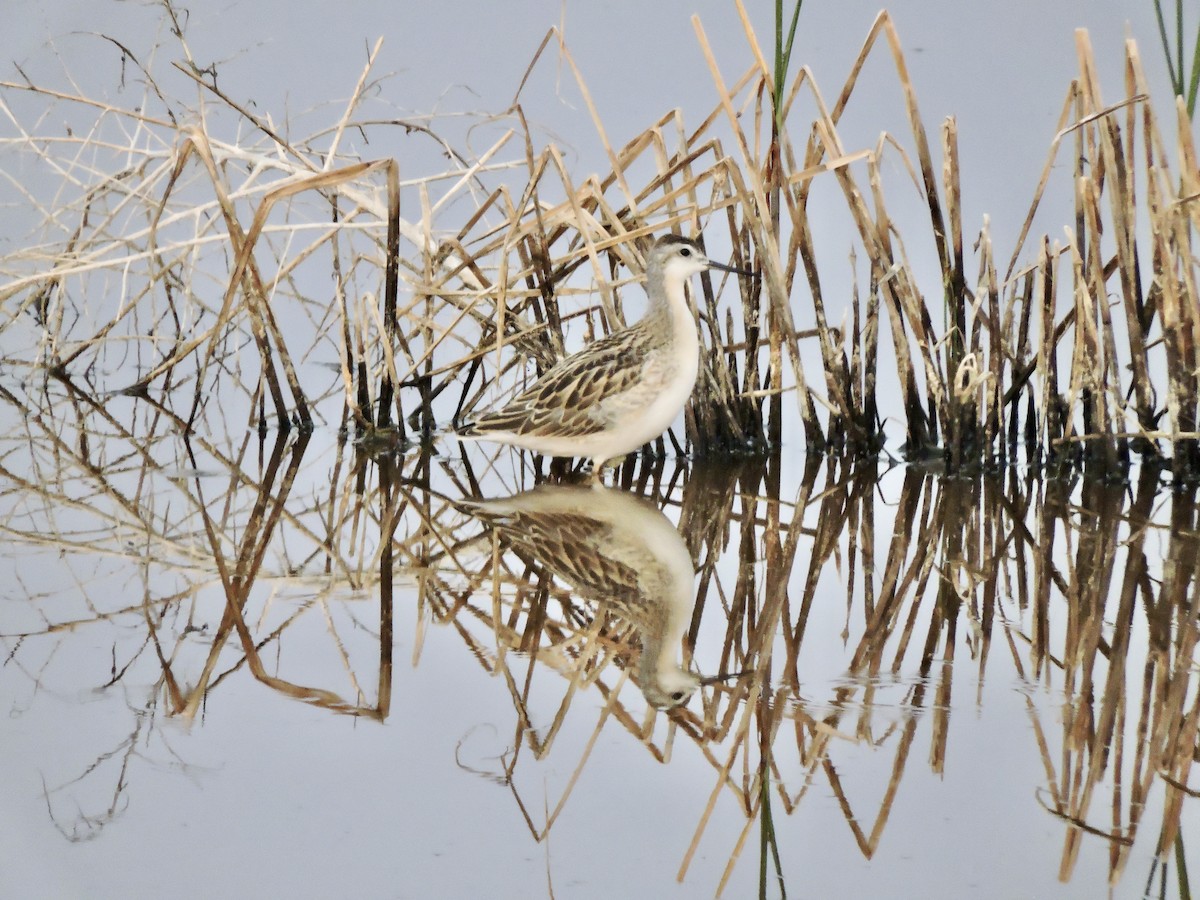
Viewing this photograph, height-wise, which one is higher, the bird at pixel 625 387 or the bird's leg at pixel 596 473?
the bird at pixel 625 387

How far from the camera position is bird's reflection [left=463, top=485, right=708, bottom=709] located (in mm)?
3690

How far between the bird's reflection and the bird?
25 cm

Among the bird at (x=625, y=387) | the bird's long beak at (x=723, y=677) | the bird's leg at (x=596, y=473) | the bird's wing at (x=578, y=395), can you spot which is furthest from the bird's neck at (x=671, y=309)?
the bird's long beak at (x=723, y=677)

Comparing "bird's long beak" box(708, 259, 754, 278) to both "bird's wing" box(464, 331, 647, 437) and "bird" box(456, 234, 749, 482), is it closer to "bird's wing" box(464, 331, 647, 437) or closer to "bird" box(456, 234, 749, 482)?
"bird" box(456, 234, 749, 482)

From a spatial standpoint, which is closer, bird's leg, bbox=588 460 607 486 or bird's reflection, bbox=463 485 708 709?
bird's reflection, bbox=463 485 708 709

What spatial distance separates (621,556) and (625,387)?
4.35ft

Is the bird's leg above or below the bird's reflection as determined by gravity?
above

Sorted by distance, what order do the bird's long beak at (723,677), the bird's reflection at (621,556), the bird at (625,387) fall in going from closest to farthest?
the bird's long beak at (723,677) < the bird's reflection at (621,556) < the bird at (625,387)

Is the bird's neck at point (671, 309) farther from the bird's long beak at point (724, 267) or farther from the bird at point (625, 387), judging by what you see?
the bird's long beak at point (724, 267)

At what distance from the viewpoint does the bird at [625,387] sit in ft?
19.2

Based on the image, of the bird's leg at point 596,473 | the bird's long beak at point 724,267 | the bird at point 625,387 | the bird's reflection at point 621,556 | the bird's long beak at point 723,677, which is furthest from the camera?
the bird's leg at point 596,473

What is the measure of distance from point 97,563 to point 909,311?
3.59m

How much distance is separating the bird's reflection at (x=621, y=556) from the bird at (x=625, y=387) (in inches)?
9.7

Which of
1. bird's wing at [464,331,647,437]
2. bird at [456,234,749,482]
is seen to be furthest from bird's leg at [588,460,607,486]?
bird's wing at [464,331,647,437]
